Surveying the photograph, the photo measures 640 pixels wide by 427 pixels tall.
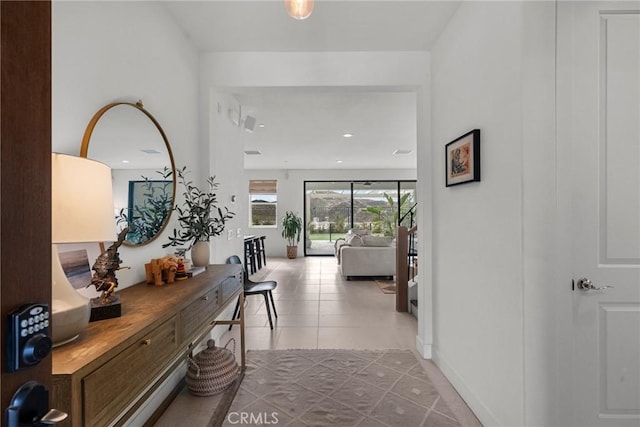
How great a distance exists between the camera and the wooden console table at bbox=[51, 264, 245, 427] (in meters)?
0.82

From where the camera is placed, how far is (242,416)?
1.94 metres

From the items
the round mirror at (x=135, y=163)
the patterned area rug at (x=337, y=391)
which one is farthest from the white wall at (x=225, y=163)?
the patterned area rug at (x=337, y=391)

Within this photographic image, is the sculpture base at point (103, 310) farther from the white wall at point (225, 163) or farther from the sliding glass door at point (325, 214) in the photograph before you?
the sliding glass door at point (325, 214)

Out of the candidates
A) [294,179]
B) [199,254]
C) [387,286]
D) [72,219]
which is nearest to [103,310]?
[72,219]

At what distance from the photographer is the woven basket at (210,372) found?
2.11m

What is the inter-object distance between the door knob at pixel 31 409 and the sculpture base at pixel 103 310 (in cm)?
72

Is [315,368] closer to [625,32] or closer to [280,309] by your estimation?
[280,309]

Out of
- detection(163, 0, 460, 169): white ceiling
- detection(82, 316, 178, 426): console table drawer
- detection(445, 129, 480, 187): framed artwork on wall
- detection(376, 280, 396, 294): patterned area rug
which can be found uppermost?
detection(163, 0, 460, 169): white ceiling

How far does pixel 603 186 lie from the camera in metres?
1.50

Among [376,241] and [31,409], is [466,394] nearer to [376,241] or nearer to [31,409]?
[31,409]

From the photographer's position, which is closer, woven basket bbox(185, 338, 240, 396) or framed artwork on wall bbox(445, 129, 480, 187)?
framed artwork on wall bbox(445, 129, 480, 187)

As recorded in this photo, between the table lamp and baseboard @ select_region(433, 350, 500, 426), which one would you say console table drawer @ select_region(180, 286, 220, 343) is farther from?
→ baseboard @ select_region(433, 350, 500, 426)

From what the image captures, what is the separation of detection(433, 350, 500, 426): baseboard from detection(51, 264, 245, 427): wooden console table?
5.79 feet

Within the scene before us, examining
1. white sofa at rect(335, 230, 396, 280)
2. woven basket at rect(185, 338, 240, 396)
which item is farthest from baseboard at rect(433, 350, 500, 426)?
white sofa at rect(335, 230, 396, 280)
